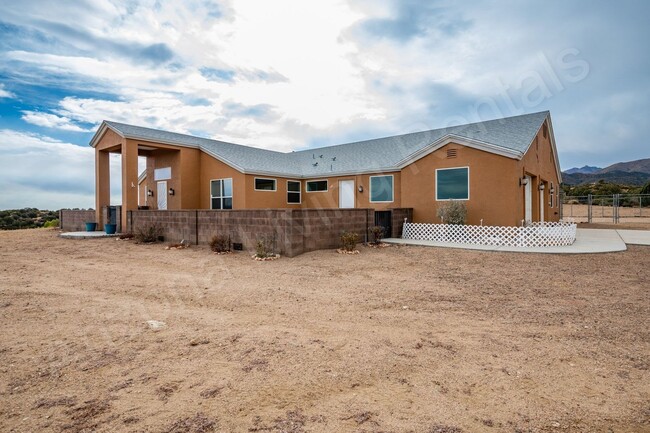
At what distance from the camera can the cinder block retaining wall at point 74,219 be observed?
1917 cm

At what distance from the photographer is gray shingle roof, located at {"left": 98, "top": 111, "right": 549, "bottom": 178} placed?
A: 1503cm

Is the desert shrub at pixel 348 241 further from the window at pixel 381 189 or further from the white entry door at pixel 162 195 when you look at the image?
the white entry door at pixel 162 195

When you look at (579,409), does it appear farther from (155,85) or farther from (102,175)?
(102,175)

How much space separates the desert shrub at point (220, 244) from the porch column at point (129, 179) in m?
7.37

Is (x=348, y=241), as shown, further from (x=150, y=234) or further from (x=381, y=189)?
(x=150, y=234)

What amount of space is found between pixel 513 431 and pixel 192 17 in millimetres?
13713

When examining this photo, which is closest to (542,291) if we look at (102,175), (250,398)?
(250,398)

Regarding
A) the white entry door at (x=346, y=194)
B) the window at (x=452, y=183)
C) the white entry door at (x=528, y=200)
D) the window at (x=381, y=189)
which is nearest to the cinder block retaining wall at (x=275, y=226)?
the window at (x=452, y=183)

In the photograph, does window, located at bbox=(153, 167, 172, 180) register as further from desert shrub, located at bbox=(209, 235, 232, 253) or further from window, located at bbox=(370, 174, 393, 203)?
window, located at bbox=(370, 174, 393, 203)

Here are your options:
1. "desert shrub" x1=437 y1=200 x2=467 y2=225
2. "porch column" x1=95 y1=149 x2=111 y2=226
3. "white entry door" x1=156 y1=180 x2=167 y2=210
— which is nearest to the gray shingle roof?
"porch column" x1=95 y1=149 x2=111 y2=226

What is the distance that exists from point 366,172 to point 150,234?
35.1 ft

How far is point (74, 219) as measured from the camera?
19.8m

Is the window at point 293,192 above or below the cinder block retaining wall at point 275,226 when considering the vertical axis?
above

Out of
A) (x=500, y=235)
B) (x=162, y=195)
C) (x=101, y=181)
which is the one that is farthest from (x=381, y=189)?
(x=101, y=181)
